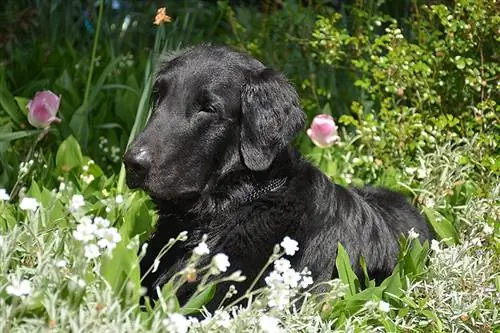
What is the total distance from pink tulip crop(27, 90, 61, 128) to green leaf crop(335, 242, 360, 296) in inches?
67.9

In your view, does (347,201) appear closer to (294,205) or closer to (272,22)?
(294,205)

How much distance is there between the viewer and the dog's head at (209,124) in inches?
141

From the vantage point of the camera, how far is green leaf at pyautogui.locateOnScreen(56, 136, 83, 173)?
16.1 ft

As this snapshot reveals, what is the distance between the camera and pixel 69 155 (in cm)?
493

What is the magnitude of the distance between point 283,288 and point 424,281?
1152mm

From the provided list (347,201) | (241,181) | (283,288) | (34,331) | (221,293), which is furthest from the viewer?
(347,201)

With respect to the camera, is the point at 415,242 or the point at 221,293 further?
the point at 415,242

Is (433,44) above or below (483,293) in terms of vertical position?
above

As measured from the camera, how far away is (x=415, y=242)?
3828 millimetres

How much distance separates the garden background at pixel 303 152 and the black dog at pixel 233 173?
0.24m

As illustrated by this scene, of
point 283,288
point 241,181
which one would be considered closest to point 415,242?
point 241,181

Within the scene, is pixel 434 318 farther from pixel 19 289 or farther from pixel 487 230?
pixel 19 289

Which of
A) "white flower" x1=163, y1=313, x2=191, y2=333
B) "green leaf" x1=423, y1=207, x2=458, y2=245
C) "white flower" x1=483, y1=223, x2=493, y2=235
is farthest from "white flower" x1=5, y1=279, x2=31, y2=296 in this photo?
"green leaf" x1=423, y1=207, x2=458, y2=245

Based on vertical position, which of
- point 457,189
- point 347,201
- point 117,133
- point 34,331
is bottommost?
point 117,133
